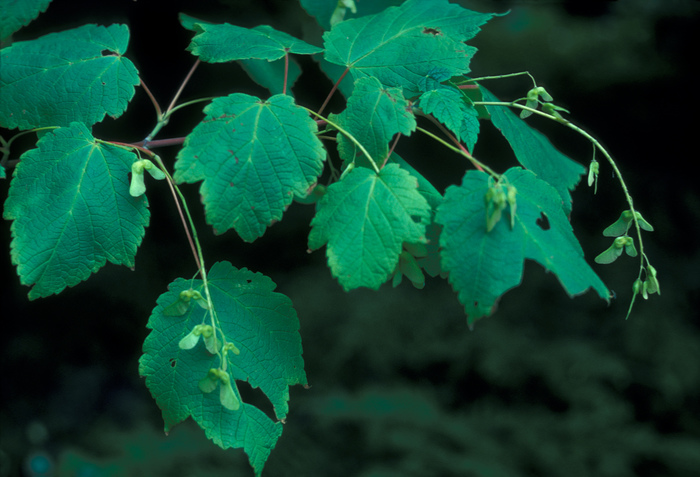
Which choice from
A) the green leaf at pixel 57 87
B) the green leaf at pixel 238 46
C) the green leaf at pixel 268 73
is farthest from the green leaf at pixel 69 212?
the green leaf at pixel 268 73

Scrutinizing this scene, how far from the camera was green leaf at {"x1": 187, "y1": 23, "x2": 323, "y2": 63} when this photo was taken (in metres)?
0.69

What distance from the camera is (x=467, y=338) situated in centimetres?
204

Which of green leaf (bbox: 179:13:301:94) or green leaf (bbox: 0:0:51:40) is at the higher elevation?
green leaf (bbox: 0:0:51:40)

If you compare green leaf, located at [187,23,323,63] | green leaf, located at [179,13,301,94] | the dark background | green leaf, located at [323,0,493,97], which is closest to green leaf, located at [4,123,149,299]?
green leaf, located at [187,23,323,63]

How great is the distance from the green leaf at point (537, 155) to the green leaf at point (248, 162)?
0.27m

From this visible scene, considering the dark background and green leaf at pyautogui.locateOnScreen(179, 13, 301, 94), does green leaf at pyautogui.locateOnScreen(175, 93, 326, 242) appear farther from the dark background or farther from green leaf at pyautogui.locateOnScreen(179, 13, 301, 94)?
the dark background

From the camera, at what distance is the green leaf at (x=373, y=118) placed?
25.4 inches

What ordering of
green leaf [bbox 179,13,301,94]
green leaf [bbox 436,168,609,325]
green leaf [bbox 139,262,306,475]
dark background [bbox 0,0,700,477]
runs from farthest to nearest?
1. dark background [bbox 0,0,700,477]
2. green leaf [bbox 179,13,301,94]
3. green leaf [bbox 139,262,306,475]
4. green leaf [bbox 436,168,609,325]

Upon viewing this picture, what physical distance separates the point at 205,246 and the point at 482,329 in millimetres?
1033

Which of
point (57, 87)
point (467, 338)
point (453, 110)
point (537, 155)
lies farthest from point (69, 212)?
point (467, 338)

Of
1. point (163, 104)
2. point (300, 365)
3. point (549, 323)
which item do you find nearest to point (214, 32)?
point (300, 365)

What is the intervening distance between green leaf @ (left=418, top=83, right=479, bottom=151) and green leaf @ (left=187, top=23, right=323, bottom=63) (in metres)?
0.16

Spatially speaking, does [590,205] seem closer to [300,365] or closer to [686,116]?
[686,116]

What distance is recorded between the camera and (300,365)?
722 mm
